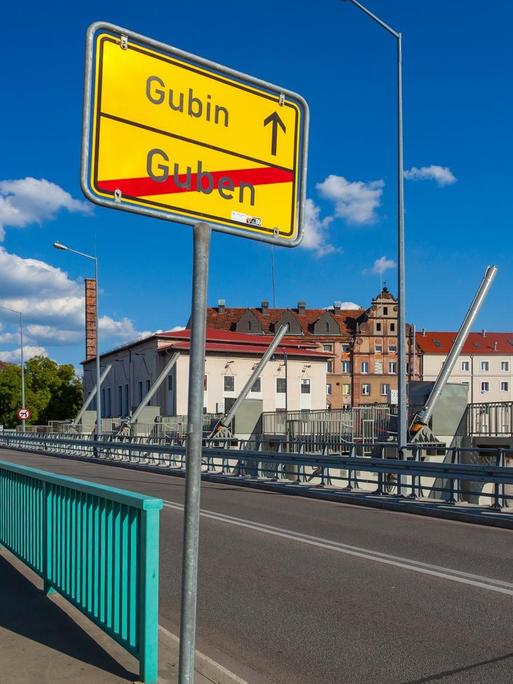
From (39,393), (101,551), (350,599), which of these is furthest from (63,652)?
(39,393)

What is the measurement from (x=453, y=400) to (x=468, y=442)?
1.56 m

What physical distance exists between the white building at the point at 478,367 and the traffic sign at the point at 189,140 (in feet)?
353

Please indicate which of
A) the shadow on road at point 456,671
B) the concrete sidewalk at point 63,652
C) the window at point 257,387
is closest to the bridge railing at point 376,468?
the shadow on road at point 456,671

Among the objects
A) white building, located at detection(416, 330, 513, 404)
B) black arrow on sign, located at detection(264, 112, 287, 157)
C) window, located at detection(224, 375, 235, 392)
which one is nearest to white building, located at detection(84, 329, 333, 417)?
window, located at detection(224, 375, 235, 392)

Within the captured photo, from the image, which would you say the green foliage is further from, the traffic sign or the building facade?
the traffic sign

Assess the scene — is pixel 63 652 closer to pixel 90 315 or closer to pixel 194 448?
pixel 194 448

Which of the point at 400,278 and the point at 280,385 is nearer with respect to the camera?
the point at 400,278

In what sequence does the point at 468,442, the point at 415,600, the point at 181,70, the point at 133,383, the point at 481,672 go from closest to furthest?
the point at 181,70 < the point at 481,672 < the point at 415,600 < the point at 468,442 < the point at 133,383

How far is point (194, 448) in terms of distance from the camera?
353 centimetres

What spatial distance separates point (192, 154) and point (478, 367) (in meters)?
112

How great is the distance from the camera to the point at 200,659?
216 inches

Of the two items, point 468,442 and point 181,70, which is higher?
point 181,70

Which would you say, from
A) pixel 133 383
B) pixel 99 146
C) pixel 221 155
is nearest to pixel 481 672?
pixel 221 155

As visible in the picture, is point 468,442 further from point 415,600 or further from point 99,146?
point 99,146
